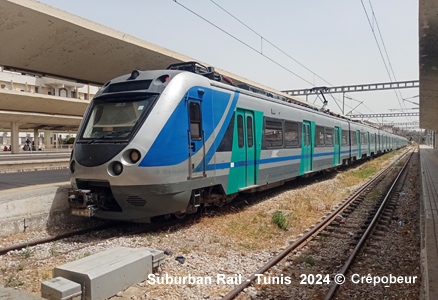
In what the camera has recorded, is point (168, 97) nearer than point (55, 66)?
Yes

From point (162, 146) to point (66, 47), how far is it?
6194 mm

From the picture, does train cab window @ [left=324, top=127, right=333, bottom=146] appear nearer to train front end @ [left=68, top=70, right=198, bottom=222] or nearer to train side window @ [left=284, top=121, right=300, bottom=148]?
train side window @ [left=284, top=121, right=300, bottom=148]

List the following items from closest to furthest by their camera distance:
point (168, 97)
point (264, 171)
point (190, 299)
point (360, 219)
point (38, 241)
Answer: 1. point (190, 299)
2. point (38, 241)
3. point (168, 97)
4. point (360, 219)
5. point (264, 171)

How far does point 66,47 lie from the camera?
11.2 m

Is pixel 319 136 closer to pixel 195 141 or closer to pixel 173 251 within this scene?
pixel 195 141

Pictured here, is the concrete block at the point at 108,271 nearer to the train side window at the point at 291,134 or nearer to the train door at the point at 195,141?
the train door at the point at 195,141

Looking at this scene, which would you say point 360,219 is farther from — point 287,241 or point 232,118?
point 232,118

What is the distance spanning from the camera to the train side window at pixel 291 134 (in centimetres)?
1208

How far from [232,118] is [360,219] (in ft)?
13.4

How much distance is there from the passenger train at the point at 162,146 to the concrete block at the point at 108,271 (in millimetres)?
1771

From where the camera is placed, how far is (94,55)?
1220 centimetres

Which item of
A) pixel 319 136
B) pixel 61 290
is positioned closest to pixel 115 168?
pixel 61 290

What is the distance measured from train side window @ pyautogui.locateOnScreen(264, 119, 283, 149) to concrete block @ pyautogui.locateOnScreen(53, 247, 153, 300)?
6.02 metres

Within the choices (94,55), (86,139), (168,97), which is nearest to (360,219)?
(168,97)
